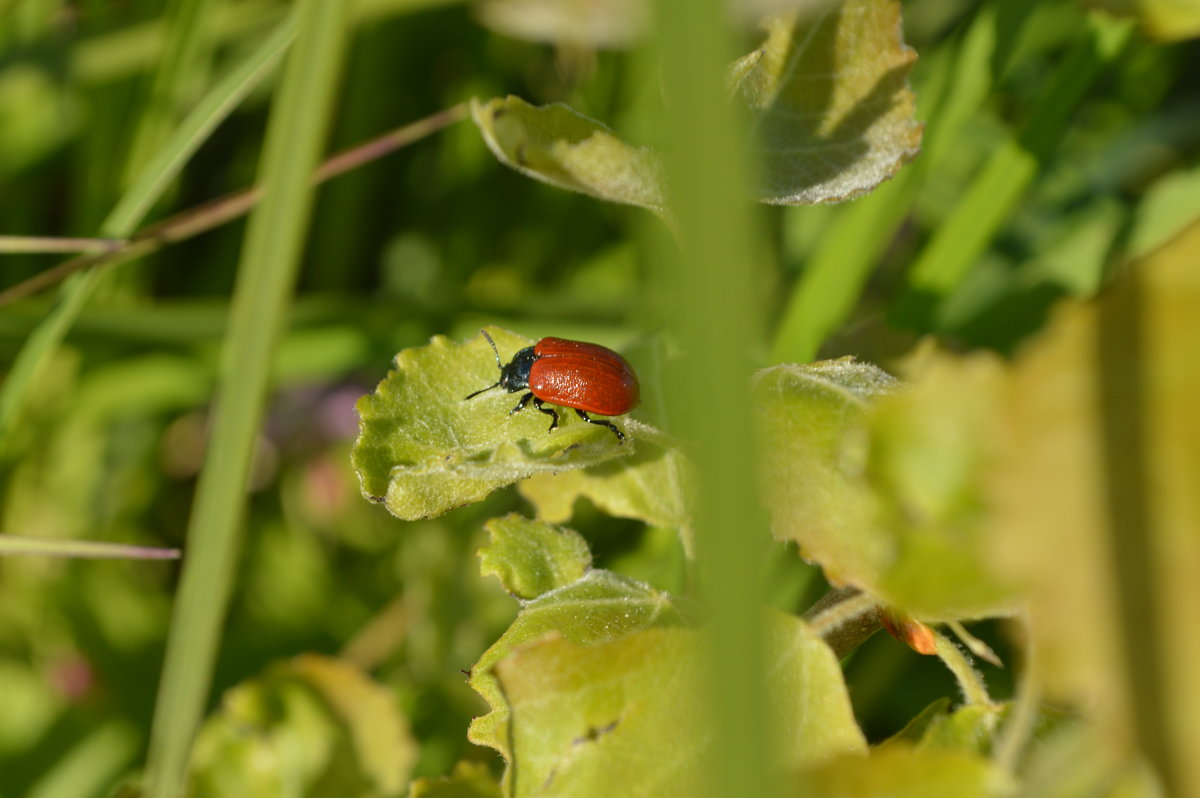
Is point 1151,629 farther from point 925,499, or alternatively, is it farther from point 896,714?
point 896,714

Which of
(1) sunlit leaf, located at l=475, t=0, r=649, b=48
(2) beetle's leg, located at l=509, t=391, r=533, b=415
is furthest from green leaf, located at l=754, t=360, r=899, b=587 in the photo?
(1) sunlit leaf, located at l=475, t=0, r=649, b=48

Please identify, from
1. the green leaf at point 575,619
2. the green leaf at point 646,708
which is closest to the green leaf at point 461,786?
the green leaf at point 575,619

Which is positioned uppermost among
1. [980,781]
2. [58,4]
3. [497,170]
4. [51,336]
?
[58,4]

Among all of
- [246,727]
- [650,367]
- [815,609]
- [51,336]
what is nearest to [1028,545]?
[815,609]

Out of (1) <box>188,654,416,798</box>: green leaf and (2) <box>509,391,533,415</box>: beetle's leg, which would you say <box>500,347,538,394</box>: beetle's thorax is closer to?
(2) <box>509,391,533,415</box>: beetle's leg

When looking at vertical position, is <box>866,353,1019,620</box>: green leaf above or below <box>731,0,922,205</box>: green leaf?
below

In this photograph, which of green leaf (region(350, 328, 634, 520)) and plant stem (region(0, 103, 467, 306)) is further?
plant stem (region(0, 103, 467, 306))
